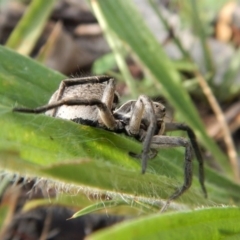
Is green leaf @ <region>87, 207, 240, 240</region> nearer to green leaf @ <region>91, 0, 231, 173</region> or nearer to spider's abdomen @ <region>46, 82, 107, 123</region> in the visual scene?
spider's abdomen @ <region>46, 82, 107, 123</region>

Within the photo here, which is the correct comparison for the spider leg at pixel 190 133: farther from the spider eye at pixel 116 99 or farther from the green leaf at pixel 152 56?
the green leaf at pixel 152 56

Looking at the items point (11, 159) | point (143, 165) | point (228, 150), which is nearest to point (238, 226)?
point (143, 165)

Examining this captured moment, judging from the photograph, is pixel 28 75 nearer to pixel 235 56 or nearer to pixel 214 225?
pixel 214 225

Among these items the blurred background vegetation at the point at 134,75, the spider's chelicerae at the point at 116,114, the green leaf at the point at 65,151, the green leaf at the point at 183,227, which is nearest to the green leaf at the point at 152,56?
the blurred background vegetation at the point at 134,75

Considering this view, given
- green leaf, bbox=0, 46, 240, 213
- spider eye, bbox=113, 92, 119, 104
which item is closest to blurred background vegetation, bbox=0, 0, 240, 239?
green leaf, bbox=0, 46, 240, 213

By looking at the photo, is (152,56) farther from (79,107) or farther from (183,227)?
(183,227)
